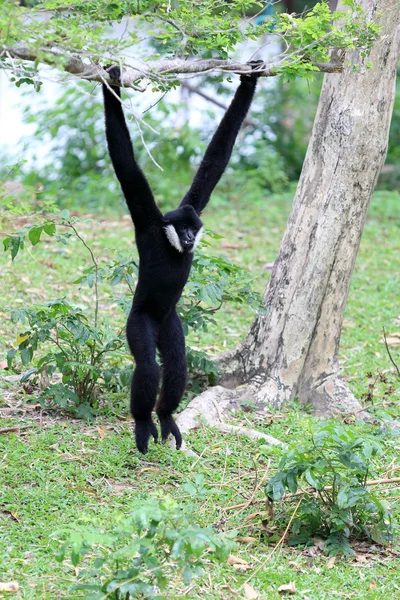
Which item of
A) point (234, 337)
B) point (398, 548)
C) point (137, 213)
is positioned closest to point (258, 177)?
point (234, 337)

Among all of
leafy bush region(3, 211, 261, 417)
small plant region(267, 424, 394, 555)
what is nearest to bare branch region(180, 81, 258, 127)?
leafy bush region(3, 211, 261, 417)

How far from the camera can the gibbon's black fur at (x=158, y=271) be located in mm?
5109

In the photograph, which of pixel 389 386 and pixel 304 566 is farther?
pixel 389 386

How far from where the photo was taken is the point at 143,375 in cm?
520

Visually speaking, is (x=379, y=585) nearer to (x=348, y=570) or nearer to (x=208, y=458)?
(x=348, y=570)

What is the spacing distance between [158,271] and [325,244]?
5.86 ft

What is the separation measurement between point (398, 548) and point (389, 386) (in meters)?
2.92

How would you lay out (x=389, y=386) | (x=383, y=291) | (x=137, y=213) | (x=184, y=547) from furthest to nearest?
1. (x=383, y=291)
2. (x=389, y=386)
3. (x=137, y=213)
4. (x=184, y=547)

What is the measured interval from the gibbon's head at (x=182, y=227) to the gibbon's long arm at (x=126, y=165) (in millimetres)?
109

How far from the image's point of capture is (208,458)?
5.62 m

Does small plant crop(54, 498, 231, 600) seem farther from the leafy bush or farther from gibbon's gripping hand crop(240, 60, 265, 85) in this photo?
gibbon's gripping hand crop(240, 60, 265, 85)

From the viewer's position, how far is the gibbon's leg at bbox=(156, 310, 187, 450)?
5.50 m

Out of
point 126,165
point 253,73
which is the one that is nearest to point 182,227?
point 126,165

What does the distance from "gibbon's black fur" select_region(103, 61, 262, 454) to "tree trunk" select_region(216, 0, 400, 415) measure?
106cm
